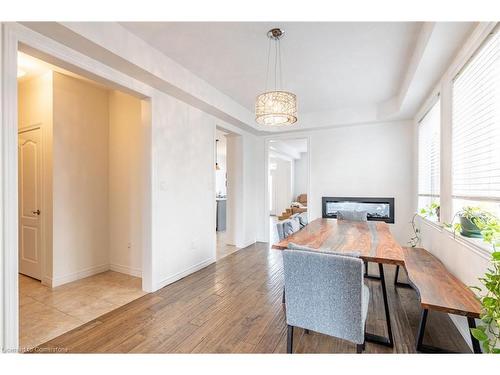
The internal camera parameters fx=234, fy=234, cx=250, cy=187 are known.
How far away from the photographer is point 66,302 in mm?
2451

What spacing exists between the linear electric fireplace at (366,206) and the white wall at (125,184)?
340 cm

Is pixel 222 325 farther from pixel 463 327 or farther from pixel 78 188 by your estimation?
pixel 78 188

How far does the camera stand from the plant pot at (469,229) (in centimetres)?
168

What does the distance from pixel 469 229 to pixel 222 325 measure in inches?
82.6

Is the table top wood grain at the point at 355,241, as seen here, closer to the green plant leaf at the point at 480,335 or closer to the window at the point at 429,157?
the green plant leaf at the point at 480,335

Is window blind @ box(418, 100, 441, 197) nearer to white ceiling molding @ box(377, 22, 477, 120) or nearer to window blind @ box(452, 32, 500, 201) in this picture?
white ceiling molding @ box(377, 22, 477, 120)

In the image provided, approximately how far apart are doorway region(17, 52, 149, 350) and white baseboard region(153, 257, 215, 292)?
0.67ft

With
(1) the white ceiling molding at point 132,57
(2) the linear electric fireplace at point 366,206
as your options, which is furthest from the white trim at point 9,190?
(2) the linear electric fireplace at point 366,206

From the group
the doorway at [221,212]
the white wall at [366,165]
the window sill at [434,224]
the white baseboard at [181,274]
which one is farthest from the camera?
the doorway at [221,212]

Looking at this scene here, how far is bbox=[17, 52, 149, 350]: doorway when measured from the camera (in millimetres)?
2873

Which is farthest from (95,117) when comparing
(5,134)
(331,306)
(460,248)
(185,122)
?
(460,248)

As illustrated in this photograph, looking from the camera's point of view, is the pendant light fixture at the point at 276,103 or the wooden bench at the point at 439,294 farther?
the pendant light fixture at the point at 276,103

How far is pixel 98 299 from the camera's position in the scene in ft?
8.29

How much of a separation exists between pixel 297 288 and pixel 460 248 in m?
1.48
